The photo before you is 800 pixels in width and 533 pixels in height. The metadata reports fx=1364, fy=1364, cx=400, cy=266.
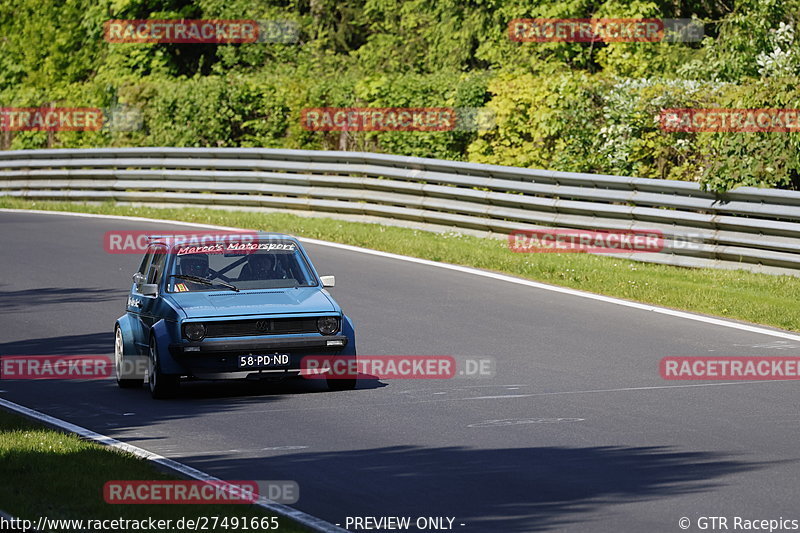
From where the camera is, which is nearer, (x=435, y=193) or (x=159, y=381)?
(x=159, y=381)

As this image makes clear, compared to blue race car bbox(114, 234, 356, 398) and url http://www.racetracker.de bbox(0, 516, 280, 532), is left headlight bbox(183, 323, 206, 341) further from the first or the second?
url http://www.racetracker.de bbox(0, 516, 280, 532)

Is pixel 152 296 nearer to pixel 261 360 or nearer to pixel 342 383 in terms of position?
pixel 261 360

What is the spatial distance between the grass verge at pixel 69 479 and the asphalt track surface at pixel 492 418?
0.50 metres

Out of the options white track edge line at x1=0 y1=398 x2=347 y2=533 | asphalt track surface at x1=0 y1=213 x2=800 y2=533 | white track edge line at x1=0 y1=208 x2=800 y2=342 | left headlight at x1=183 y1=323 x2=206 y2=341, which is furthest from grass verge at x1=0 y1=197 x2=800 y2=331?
white track edge line at x1=0 y1=398 x2=347 y2=533

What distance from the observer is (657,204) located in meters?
19.7

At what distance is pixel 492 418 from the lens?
425 inches

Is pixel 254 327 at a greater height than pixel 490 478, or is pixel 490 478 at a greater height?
pixel 254 327

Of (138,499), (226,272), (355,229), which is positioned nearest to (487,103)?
(355,229)

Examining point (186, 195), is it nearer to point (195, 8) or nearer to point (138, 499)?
point (195, 8)

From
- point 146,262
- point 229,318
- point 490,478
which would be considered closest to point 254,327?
point 229,318

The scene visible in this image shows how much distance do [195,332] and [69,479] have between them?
12.0 feet

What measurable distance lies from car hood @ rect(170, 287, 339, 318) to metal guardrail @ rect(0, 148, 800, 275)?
7.91 metres

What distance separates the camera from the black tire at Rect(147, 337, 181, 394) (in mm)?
12048

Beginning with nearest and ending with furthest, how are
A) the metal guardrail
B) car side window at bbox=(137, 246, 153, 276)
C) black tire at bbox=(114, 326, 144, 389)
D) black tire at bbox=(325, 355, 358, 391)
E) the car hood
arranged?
1. the car hood
2. black tire at bbox=(325, 355, 358, 391)
3. black tire at bbox=(114, 326, 144, 389)
4. car side window at bbox=(137, 246, 153, 276)
5. the metal guardrail
